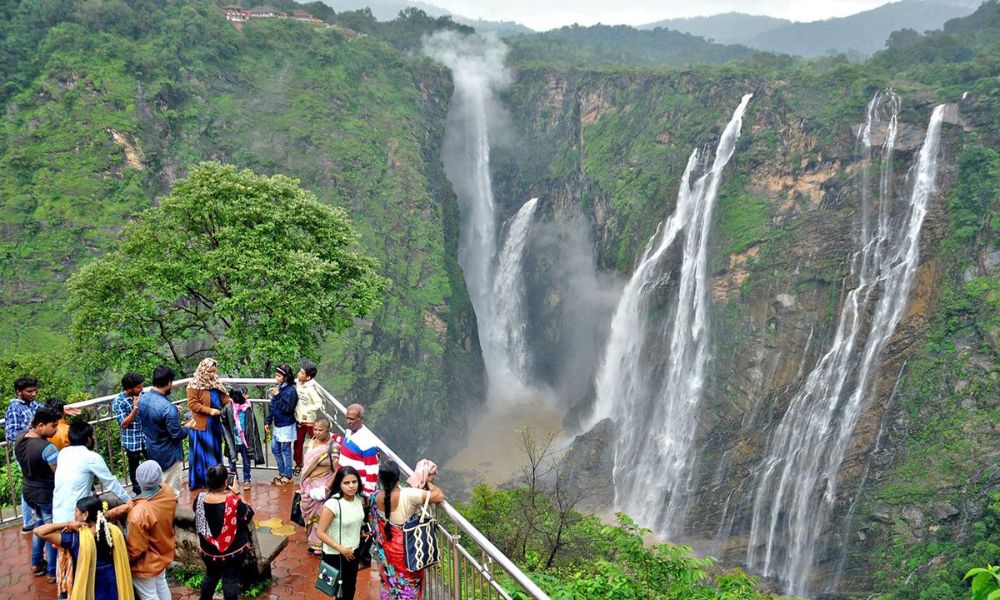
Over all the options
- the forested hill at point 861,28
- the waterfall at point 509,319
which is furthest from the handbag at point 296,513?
the forested hill at point 861,28

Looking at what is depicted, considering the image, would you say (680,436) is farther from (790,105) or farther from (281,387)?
(281,387)

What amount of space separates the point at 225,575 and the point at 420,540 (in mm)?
1788

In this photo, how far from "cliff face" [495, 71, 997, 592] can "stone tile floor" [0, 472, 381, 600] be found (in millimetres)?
19954

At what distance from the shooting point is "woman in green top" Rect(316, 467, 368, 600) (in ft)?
15.5

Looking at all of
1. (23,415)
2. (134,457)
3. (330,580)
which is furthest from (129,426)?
(330,580)

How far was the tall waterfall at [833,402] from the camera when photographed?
2267cm

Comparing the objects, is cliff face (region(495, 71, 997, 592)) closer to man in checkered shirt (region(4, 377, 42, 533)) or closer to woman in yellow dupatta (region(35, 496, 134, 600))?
woman in yellow dupatta (region(35, 496, 134, 600))

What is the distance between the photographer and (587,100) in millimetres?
44750

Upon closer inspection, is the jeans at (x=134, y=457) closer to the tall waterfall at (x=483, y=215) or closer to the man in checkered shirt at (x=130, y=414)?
the man in checkered shirt at (x=130, y=414)

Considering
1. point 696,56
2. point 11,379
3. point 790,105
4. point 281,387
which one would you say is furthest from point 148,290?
point 696,56

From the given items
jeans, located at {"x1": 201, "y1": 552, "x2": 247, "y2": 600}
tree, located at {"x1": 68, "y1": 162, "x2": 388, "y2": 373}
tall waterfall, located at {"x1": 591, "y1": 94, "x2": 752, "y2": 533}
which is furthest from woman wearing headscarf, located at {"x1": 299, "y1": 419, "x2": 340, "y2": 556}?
tall waterfall, located at {"x1": 591, "y1": 94, "x2": 752, "y2": 533}

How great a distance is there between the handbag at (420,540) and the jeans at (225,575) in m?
1.58

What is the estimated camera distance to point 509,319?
44781mm

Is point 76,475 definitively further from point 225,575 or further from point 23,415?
point 23,415
